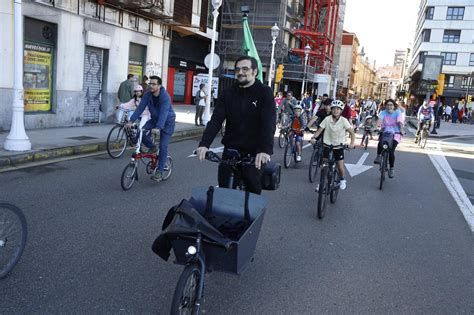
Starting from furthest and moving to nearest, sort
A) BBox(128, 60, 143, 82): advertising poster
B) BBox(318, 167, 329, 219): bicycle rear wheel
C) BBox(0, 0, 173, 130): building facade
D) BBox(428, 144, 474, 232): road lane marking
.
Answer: BBox(128, 60, 143, 82): advertising poster
BBox(0, 0, 173, 130): building facade
BBox(428, 144, 474, 232): road lane marking
BBox(318, 167, 329, 219): bicycle rear wheel

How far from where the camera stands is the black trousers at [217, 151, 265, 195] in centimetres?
429

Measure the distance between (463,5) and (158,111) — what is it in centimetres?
6910

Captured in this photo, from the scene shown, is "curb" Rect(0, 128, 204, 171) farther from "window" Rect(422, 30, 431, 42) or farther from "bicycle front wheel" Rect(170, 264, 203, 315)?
"window" Rect(422, 30, 431, 42)

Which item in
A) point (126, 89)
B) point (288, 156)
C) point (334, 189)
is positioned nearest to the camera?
point (334, 189)

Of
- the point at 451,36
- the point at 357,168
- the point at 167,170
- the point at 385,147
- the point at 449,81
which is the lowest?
the point at 357,168

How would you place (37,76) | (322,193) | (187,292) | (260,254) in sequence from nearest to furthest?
(187,292) → (260,254) → (322,193) → (37,76)

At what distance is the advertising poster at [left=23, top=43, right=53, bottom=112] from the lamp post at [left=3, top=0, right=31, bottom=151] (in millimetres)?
3560

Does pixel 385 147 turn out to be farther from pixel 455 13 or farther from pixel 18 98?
pixel 455 13

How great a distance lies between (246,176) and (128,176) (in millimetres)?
3508

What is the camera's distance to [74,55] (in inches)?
551

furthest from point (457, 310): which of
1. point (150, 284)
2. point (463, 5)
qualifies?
point (463, 5)

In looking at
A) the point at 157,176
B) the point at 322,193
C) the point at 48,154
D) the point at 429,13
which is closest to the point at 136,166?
the point at 157,176

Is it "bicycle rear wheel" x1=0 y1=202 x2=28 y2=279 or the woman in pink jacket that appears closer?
"bicycle rear wheel" x1=0 y1=202 x2=28 y2=279

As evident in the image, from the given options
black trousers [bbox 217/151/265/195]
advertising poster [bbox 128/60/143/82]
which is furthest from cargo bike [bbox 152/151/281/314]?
advertising poster [bbox 128/60/143/82]
